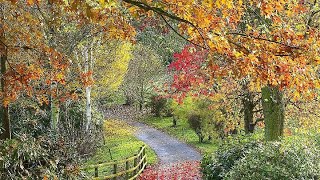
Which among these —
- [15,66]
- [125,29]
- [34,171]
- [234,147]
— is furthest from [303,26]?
[15,66]

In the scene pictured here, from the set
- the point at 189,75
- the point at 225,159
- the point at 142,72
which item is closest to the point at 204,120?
the point at 189,75

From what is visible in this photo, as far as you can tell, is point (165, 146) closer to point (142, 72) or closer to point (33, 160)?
point (142, 72)

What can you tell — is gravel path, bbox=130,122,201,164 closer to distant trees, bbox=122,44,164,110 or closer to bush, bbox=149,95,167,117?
bush, bbox=149,95,167,117

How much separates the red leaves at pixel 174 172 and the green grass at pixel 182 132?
12.7ft

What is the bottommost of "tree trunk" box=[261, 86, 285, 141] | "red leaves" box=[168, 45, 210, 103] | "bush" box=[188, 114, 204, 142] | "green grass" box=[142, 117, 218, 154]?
"green grass" box=[142, 117, 218, 154]

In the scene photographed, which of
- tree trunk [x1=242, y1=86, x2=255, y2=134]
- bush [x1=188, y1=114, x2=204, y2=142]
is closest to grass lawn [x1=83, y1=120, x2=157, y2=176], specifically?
bush [x1=188, y1=114, x2=204, y2=142]

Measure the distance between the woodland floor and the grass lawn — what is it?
50 cm

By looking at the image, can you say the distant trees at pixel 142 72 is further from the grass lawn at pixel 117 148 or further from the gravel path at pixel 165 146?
the grass lawn at pixel 117 148

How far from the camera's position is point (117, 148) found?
875 inches

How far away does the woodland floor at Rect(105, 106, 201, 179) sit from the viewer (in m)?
15.0

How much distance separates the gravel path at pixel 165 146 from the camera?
19.4 metres

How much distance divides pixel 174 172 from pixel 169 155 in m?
4.74

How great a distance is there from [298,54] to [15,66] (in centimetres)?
807

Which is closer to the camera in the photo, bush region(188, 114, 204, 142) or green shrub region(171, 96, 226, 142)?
green shrub region(171, 96, 226, 142)
